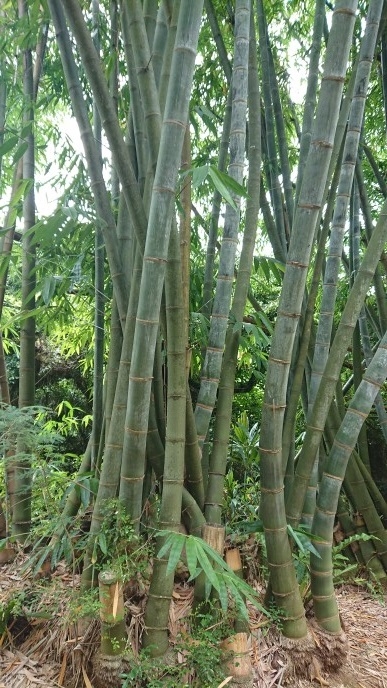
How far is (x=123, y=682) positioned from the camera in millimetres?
1263

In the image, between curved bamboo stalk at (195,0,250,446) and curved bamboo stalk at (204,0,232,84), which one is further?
curved bamboo stalk at (204,0,232,84)

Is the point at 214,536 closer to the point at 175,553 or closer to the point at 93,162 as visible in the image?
the point at 175,553

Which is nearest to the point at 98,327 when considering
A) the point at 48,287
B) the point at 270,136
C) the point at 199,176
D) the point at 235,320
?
the point at 48,287

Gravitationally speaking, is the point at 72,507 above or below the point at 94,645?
above

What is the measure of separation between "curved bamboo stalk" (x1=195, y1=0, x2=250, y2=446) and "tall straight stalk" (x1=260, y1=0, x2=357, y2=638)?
20cm

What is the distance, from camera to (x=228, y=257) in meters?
1.62

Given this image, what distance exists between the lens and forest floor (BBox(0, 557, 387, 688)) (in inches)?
55.5

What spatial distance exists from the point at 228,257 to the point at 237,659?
1.11 metres

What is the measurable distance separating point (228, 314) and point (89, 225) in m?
0.52

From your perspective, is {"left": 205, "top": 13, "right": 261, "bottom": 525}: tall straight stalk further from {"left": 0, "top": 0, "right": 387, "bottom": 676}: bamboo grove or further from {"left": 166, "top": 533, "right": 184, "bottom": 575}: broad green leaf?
{"left": 166, "top": 533, "right": 184, "bottom": 575}: broad green leaf

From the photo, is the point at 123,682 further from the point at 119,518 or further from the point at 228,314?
the point at 228,314

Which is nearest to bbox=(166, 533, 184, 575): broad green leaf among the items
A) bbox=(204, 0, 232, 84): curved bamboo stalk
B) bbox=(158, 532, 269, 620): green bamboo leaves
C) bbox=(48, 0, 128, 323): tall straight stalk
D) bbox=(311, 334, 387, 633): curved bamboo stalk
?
bbox=(158, 532, 269, 620): green bamboo leaves

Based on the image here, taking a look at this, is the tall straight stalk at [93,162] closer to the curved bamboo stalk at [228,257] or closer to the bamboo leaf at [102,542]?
the curved bamboo stalk at [228,257]

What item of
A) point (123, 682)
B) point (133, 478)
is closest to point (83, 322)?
point (133, 478)
